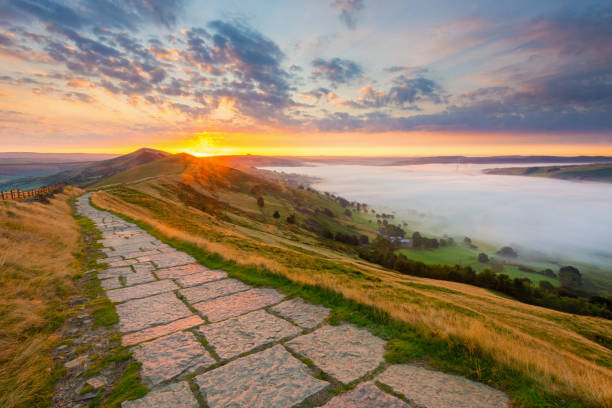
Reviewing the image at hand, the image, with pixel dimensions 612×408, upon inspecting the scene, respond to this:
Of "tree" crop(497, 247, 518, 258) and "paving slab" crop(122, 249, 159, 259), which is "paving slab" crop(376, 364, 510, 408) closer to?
"paving slab" crop(122, 249, 159, 259)

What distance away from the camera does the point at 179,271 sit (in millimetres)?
10133

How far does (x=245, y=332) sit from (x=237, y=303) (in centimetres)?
162

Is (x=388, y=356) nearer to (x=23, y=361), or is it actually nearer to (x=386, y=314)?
(x=386, y=314)

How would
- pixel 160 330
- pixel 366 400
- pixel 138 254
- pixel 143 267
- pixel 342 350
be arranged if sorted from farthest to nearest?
pixel 138 254 < pixel 143 267 < pixel 160 330 < pixel 342 350 < pixel 366 400

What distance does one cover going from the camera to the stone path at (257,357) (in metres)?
3.78

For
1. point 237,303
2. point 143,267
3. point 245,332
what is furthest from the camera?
point 143,267

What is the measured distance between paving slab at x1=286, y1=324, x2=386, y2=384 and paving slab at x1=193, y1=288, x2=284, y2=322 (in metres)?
2.03

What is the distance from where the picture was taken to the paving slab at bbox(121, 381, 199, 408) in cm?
368

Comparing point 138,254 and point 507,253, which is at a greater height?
point 138,254

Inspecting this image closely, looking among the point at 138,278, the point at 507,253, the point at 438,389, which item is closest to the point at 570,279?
the point at 507,253

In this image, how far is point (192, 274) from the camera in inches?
386

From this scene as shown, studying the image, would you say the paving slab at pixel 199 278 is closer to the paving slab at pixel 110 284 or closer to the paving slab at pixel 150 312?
the paving slab at pixel 150 312

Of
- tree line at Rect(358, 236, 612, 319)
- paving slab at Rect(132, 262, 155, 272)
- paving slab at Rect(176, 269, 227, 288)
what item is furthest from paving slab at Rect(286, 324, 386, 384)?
tree line at Rect(358, 236, 612, 319)

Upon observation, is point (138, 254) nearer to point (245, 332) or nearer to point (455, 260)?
point (245, 332)
